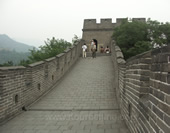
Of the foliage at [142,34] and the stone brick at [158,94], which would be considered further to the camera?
the foliage at [142,34]

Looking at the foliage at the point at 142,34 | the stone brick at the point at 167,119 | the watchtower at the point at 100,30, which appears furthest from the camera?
the watchtower at the point at 100,30

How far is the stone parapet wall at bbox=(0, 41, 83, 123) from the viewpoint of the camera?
17.1 feet

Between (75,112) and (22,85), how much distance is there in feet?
6.61

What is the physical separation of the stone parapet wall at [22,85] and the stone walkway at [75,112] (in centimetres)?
28

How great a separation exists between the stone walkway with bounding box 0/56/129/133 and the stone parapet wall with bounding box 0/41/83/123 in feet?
0.91

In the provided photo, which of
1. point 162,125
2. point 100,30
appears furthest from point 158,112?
A: point 100,30

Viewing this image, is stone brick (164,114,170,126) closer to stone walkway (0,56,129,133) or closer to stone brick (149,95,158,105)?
stone brick (149,95,158,105)

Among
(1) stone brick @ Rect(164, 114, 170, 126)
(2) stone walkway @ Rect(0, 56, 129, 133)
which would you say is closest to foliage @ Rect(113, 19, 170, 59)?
(2) stone walkway @ Rect(0, 56, 129, 133)

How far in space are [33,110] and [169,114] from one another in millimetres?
5321

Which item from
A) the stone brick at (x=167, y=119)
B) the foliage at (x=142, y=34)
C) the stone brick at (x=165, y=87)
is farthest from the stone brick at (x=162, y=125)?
the foliage at (x=142, y=34)

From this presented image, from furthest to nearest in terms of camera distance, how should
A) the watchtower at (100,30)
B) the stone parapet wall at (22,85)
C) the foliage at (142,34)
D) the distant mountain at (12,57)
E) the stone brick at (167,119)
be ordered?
the distant mountain at (12,57)
the watchtower at (100,30)
the foliage at (142,34)
the stone parapet wall at (22,85)
the stone brick at (167,119)

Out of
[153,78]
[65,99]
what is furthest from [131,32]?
[153,78]

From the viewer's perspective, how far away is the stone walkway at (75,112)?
182 inches

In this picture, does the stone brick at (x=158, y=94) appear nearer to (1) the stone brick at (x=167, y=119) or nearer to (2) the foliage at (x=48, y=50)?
(1) the stone brick at (x=167, y=119)
